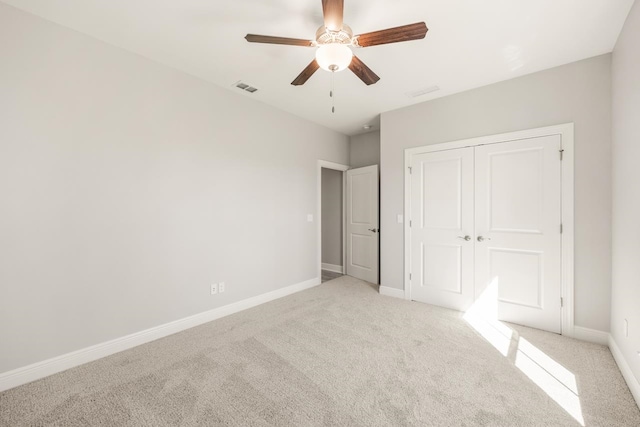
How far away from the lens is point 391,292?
3830 mm

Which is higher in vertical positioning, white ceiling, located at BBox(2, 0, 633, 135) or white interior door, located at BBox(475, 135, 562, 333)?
white ceiling, located at BBox(2, 0, 633, 135)

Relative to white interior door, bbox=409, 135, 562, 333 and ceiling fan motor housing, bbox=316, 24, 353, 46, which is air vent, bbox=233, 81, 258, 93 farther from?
white interior door, bbox=409, 135, 562, 333

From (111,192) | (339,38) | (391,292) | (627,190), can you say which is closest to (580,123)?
(627,190)

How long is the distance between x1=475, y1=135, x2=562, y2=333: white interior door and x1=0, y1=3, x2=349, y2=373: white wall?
274 cm

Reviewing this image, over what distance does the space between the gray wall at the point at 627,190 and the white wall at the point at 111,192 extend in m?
3.40

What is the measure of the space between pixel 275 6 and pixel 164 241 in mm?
2286

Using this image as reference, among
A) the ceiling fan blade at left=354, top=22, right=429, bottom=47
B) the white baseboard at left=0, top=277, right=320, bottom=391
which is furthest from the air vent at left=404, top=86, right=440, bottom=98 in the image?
the white baseboard at left=0, top=277, right=320, bottom=391

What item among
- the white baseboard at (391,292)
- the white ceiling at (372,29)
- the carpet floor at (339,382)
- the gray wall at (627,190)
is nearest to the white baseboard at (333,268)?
the white baseboard at (391,292)

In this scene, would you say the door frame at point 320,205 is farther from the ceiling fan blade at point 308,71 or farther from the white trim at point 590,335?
the white trim at point 590,335

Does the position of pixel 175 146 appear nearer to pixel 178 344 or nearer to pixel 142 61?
pixel 142 61

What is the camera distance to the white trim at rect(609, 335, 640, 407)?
1.71 meters

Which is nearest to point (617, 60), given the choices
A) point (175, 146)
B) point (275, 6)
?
point (275, 6)

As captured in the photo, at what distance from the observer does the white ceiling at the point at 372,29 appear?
6.19 feet

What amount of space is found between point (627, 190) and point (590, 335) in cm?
145
